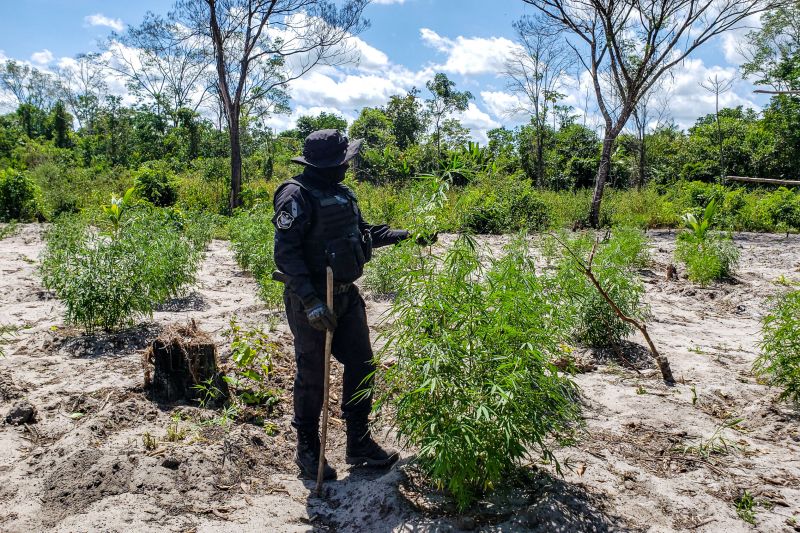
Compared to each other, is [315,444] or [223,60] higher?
[223,60]

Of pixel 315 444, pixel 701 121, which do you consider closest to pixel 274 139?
pixel 701 121

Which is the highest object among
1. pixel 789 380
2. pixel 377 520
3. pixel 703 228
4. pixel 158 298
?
pixel 703 228

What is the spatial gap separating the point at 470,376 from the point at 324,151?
1.54 m

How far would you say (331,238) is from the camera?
3141mm

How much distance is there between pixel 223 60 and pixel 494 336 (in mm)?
15728

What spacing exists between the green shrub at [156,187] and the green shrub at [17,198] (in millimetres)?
2610

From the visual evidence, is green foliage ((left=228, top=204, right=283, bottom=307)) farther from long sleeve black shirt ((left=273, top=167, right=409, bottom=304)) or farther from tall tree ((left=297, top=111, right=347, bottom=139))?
tall tree ((left=297, top=111, right=347, bottom=139))

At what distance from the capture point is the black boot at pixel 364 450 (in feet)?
10.8

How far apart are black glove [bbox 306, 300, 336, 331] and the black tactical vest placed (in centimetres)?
23

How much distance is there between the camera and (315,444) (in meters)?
3.27

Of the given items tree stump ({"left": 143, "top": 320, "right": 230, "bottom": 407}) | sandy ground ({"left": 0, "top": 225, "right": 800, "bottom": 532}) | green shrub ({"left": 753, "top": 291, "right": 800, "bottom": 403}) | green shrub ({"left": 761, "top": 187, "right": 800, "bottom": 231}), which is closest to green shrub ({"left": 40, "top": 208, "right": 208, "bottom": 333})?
sandy ground ({"left": 0, "top": 225, "right": 800, "bottom": 532})

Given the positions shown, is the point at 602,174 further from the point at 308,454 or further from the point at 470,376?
the point at 470,376

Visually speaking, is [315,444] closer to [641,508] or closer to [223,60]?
[641,508]

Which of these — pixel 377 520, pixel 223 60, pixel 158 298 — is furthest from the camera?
pixel 223 60
